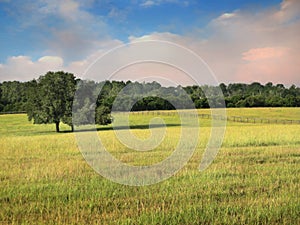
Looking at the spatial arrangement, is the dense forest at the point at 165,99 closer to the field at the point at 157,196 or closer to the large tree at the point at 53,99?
the large tree at the point at 53,99

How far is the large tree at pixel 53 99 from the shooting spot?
49.4 meters

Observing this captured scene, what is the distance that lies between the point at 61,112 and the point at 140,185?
4148cm

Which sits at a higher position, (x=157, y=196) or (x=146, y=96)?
(x=146, y=96)

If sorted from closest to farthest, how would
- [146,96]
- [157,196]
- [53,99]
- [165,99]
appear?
[157,196], [146,96], [165,99], [53,99]

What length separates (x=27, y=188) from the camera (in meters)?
9.71

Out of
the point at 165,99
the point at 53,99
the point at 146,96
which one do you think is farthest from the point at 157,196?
the point at 53,99

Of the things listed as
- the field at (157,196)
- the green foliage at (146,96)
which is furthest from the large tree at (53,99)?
the field at (157,196)

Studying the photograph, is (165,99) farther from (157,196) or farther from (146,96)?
(157,196)

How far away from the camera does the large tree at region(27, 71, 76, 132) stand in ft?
162

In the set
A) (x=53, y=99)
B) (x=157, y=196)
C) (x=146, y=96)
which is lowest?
(x=157, y=196)

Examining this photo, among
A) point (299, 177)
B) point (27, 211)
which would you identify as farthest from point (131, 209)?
point (299, 177)

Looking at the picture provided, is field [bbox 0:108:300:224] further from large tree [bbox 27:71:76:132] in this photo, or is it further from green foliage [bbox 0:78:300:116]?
large tree [bbox 27:71:76:132]

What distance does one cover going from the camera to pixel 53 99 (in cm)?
4953

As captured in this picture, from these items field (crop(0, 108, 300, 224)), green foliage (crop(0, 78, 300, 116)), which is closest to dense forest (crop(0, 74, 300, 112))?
green foliage (crop(0, 78, 300, 116))
